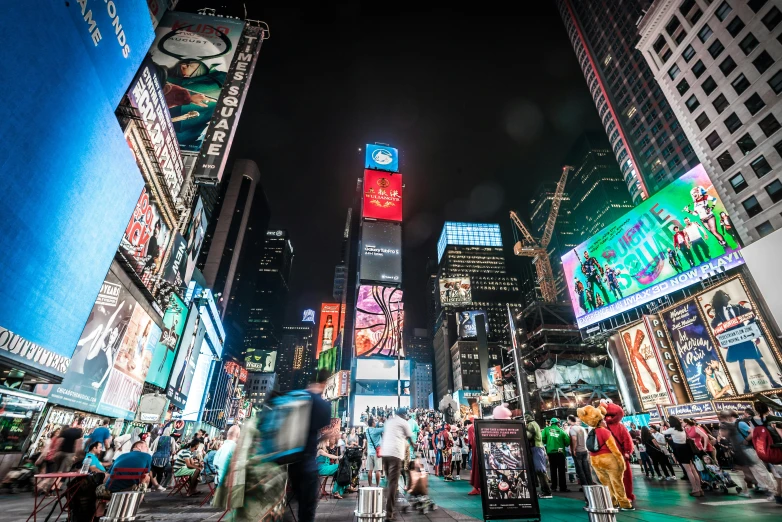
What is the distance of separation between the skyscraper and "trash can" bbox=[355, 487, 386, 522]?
61.9m

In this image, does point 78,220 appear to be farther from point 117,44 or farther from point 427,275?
point 427,275

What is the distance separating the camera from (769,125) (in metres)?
26.2

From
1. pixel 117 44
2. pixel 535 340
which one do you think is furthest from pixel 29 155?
pixel 535 340

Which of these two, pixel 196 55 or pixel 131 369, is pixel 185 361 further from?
pixel 196 55

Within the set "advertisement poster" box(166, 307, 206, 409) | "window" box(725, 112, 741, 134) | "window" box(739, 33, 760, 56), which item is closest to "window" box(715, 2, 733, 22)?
"window" box(739, 33, 760, 56)

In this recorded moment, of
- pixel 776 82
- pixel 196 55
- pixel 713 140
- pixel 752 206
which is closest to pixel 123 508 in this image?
pixel 196 55

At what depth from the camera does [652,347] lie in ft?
78.9

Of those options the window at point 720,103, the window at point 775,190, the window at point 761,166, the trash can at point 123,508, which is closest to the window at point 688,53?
the window at point 720,103

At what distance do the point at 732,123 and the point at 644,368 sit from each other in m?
23.0

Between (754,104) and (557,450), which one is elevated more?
(754,104)

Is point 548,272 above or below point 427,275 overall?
below

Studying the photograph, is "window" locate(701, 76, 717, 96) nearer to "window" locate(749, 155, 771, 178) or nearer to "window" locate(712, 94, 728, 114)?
"window" locate(712, 94, 728, 114)

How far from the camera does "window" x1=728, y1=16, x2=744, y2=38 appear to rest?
2792 centimetres

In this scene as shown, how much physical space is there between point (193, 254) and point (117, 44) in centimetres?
1883
